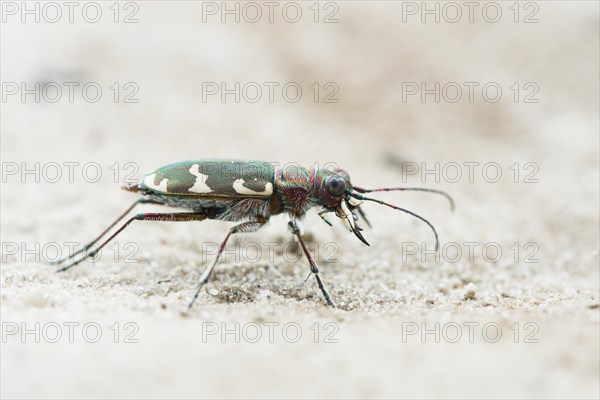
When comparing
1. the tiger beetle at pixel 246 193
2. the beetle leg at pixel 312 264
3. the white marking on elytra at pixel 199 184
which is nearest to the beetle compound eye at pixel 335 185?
the tiger beetle at pixel 246 193

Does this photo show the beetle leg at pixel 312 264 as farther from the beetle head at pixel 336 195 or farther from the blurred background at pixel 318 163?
the beetle head at pixel 336 195

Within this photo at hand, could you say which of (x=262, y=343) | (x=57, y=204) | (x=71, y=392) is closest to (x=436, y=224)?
(x=262, y=343)

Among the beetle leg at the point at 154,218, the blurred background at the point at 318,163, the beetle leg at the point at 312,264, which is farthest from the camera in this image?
the beetle leg at the point at 154,218

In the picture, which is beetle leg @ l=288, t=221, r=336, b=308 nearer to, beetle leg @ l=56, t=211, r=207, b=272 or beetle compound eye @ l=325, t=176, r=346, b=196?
beetle compound eye @ l=325, t=176, r=346, b=196

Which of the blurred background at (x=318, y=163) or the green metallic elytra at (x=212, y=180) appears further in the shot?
the green metallic elytra at (x=212, y=180)

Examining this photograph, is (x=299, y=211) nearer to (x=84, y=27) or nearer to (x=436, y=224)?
(x=436, y=224)
